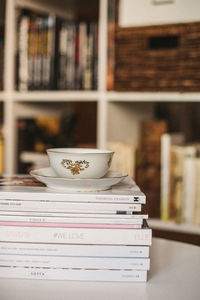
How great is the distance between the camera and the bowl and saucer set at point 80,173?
0.77 m

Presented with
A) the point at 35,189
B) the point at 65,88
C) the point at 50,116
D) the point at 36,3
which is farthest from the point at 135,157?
the point at 35,189

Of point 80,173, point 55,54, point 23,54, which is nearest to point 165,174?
point 55,54

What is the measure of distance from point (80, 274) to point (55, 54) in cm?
128

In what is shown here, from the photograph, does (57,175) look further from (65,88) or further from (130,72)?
(65,88)

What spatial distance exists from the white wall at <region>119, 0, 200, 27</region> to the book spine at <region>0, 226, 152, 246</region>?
3.60 feet

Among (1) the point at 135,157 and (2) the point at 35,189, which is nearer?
(2) the point at 35,189

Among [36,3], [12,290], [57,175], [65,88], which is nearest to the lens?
[12,290]

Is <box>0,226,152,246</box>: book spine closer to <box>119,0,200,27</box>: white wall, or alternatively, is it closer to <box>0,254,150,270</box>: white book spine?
<box>0,254,150,270</box>: white book spine

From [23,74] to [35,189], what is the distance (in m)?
1.22

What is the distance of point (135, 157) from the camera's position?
1.78m

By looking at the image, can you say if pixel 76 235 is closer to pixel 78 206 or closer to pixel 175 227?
pixel 78 206

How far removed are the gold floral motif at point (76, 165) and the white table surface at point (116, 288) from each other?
184mm

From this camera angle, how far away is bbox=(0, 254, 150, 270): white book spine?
76cm

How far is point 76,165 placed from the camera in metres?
0.79
